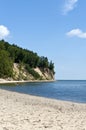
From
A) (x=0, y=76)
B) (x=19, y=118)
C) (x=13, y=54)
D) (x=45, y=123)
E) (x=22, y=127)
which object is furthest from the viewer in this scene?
(x=13, y=54)

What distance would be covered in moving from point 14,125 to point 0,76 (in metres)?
137

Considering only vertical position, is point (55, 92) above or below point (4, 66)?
below

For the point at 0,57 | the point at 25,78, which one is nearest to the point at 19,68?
the point at 25,78

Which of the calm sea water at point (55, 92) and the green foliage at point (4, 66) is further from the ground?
the green foliage at point (4, 66)

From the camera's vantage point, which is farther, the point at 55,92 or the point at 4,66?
the point at 4,66

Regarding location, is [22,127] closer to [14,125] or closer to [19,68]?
[14,125]

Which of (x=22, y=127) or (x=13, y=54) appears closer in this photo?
(x=22, y=127)

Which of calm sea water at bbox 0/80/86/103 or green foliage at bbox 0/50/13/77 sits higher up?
green foliage at bbox 0/50/13/77

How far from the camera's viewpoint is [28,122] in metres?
18.6

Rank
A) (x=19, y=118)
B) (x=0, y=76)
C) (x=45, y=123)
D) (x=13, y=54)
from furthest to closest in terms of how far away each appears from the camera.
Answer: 1. (x=13, y=54)
2. (x=0, y=76)
3. (x=19, y=118)
4. (x=45, y=123)

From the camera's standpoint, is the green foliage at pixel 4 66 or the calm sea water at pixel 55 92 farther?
the green foliage at pixel 4 66

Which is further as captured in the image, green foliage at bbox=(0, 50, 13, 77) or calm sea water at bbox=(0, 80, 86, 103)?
green foliage at bbox=(0, 50, 13, 77)

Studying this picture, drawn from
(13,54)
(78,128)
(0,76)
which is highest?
(13,54)

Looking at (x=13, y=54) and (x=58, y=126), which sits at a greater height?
(x=13, y=54)
